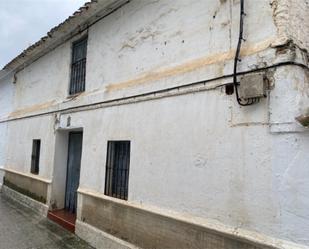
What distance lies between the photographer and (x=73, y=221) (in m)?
7.75

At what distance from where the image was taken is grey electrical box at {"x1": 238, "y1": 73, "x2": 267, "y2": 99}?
3.81m

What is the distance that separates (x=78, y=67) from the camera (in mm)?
8484

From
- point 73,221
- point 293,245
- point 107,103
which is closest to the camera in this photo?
point 293,245

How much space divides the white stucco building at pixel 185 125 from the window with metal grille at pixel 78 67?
5 cm

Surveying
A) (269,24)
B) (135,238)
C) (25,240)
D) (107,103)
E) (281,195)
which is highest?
(269,24)

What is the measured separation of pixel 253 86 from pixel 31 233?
20.1 ft

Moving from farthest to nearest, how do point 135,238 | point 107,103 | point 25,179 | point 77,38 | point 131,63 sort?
point 25,179, point 77,38, point 107,103, point 131,63, point 135,238

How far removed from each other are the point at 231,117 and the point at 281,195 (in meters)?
1.13

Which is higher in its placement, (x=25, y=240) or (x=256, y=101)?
(x=256, y=101)

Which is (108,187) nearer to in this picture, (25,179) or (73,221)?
(73,221)

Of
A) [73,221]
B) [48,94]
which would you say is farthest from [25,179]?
[73,221]

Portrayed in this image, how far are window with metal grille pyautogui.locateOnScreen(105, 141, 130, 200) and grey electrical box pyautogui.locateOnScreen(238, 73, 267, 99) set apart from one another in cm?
282

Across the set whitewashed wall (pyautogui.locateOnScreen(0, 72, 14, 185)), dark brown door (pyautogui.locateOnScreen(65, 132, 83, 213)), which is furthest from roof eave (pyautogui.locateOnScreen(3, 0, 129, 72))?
dark brown door (pyautogui.locateOnScreen(65, 132, 83, 213))

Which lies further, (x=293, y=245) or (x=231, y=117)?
(x=231, y=117)
